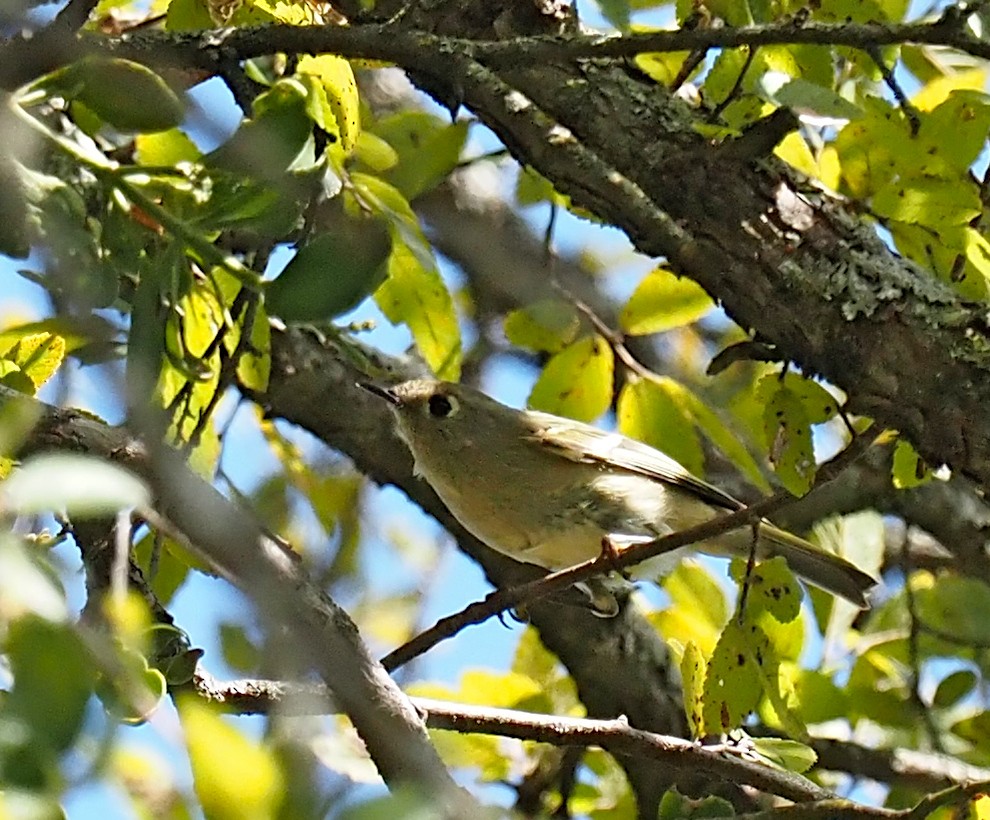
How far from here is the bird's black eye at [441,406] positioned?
269 centimetres

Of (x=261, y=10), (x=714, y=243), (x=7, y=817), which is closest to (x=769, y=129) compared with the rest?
(x=714, y=243)

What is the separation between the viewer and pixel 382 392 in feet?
8.44

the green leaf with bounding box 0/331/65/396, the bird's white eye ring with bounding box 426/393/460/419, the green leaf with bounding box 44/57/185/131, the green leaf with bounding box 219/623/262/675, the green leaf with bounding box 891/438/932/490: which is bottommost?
the green leaf with bounding box 219/623/262/675

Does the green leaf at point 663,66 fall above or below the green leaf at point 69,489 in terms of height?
above

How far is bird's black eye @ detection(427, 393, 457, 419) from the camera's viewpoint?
269 centimetres

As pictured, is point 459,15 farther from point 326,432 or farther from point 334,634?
point 334,634

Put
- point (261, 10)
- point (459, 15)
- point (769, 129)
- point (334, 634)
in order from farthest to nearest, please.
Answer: point (459, 15), point (769, 129), point (261, 10), point (334, 634)

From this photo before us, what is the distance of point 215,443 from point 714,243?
82 centimetres

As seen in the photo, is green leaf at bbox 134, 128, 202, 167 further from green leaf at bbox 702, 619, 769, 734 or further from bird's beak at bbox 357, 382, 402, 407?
green leaf at bbox 702, 619, 769, 734

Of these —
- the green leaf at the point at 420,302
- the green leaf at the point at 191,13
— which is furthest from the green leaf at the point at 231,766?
the green leaf at the point at 191,13

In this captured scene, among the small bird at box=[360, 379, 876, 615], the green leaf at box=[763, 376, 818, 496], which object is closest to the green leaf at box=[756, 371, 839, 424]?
the green leaf at box=[763, 376, 818, 496]

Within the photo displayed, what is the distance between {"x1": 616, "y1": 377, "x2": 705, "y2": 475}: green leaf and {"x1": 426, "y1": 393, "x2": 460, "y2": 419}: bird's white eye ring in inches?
21.7

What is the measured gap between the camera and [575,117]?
207 cm

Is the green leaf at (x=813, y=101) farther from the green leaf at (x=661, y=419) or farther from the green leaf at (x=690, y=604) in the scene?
the green leaf at (x=690, y=604)
